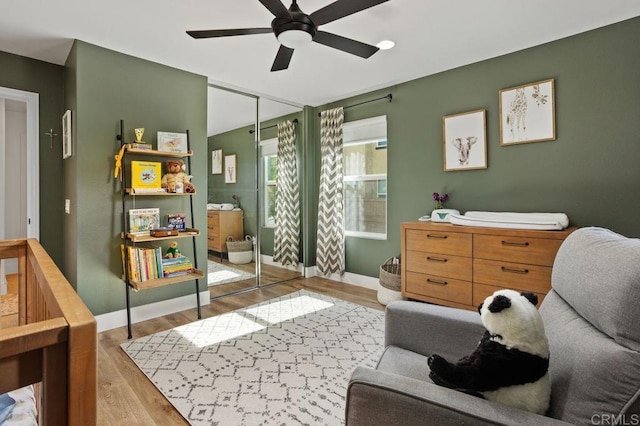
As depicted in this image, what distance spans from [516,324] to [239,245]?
3.63m

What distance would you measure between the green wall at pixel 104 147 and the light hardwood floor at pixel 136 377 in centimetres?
33

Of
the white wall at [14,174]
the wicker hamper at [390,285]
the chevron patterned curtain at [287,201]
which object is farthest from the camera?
the white wall at [14,174]

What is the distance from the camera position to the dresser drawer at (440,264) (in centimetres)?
286

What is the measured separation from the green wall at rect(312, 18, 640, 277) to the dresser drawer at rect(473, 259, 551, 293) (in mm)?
634

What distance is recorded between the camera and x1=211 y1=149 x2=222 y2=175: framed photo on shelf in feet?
12.2

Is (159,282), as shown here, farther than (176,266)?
No

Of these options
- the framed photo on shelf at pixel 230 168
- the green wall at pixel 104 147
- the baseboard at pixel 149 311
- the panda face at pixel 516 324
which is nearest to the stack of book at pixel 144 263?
the green wall at pixel 104 147

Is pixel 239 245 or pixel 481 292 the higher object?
pixel 239 245

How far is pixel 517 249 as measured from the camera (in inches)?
101

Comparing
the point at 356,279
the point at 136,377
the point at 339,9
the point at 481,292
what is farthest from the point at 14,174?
the point at 481,292

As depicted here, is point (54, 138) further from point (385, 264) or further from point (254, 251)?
point (385, 264)

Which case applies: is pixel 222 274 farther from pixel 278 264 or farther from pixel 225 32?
pixel 225 32

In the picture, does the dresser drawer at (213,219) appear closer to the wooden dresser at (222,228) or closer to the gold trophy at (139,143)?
the wooden dresser at (222,228)

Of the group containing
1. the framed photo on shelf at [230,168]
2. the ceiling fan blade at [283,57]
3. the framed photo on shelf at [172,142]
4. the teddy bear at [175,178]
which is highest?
the ceiling fan blade at [283,57]
